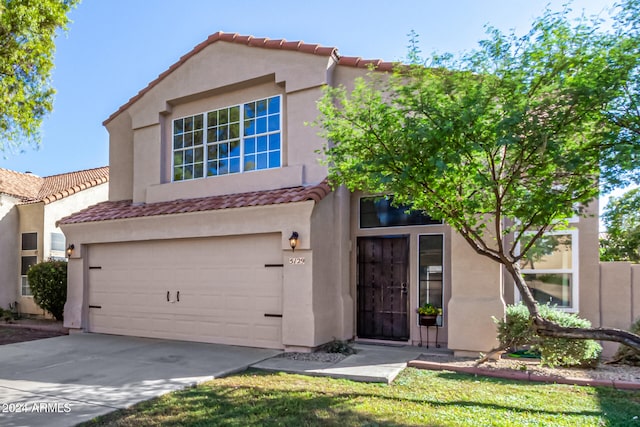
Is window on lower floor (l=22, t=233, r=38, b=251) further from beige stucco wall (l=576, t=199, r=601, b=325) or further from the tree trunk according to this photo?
beige stucco wall (l=576, t=199, r=601, b=325)

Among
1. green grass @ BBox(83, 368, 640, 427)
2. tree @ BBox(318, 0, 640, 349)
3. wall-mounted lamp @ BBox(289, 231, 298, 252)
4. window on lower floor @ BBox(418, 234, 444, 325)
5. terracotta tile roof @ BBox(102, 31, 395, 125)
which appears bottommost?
green grass @ BBox(83, 368, 640, 427)

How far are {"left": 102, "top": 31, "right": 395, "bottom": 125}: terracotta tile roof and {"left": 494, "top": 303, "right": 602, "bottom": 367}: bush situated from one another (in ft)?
18.8

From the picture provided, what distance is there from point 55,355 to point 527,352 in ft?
31.3

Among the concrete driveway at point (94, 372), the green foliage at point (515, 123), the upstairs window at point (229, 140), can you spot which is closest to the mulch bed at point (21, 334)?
the concrete driveway at point (94, 372)

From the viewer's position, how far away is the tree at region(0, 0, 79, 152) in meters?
12.0

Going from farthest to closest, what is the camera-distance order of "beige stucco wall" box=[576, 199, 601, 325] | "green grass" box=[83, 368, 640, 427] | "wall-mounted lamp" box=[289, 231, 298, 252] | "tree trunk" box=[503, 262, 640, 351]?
"wall-mounted lamp" box=[289, 231, 298, 252] < "beige stucco wall" box=[576, 199, 601, 325] < "tree trunk" box=[503, 262, 640, 351] < "green grass" box=[83, 368, 640, 427]

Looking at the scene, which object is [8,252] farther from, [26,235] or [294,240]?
[294,240]

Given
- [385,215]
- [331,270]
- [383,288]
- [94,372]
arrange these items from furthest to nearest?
[385,215]
[383,288]
[331,270]
[94,372]

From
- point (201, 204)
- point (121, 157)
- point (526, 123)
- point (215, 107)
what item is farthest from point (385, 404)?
point (121, 157)

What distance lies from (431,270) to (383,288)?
3.98 ft

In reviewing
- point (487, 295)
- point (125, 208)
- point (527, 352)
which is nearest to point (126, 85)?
point (125, 208)

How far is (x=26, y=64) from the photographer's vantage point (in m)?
13.1

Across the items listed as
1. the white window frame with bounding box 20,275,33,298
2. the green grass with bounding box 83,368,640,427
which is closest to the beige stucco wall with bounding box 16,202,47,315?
the white window frame with bounding box 20,275,33,298

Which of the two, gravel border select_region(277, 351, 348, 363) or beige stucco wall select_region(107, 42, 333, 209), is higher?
beige stucco wall select_region(107, 42, 333, 209)
